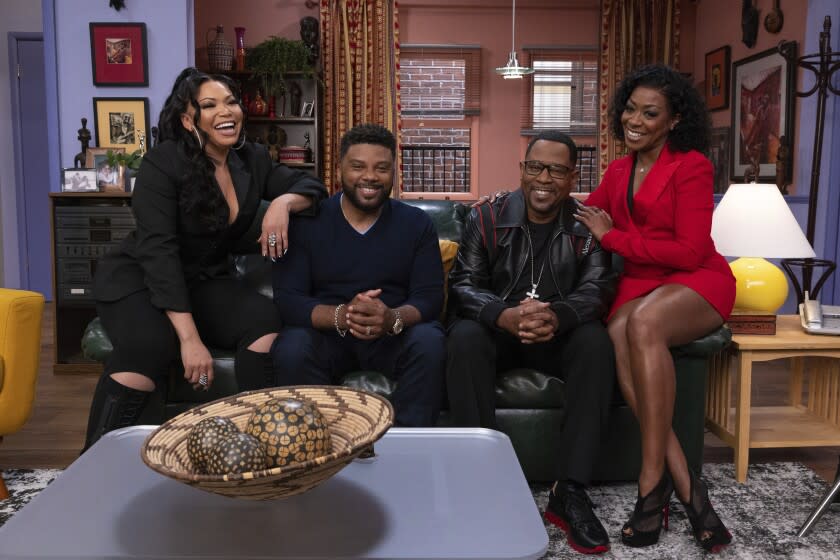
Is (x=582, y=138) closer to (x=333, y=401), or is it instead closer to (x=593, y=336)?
(x=593, y=336)

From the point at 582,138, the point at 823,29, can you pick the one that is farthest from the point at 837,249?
the point at 582,138

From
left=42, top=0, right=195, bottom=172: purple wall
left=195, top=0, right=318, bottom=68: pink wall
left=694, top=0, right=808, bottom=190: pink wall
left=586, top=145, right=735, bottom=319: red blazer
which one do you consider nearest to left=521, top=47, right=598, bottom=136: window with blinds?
left=694, top=0, right=808, bottom=190: pink wall

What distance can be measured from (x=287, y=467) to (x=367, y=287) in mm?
1210

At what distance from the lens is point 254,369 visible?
2.10m

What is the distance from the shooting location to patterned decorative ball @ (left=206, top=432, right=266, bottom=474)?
108cm

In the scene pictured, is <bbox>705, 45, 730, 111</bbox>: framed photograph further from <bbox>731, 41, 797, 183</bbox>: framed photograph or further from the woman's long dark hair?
the woman's long dark hair

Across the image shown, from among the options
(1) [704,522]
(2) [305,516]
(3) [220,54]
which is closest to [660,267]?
(1) [704,522]

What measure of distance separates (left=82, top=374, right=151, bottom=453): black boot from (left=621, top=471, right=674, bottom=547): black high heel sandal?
4.37 ft

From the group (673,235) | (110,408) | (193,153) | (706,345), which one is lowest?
(110,408)

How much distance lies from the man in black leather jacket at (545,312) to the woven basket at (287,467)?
2.40 ft

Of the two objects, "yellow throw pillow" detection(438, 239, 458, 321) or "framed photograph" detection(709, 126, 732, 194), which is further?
"framed photograph" detection(709, 126, 732, 194)

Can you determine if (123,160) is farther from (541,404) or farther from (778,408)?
(778,408)

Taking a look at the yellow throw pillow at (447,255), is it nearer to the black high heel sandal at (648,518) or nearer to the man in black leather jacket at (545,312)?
the man in black leather jacket at (545,312)

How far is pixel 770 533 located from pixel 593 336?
0.69m
